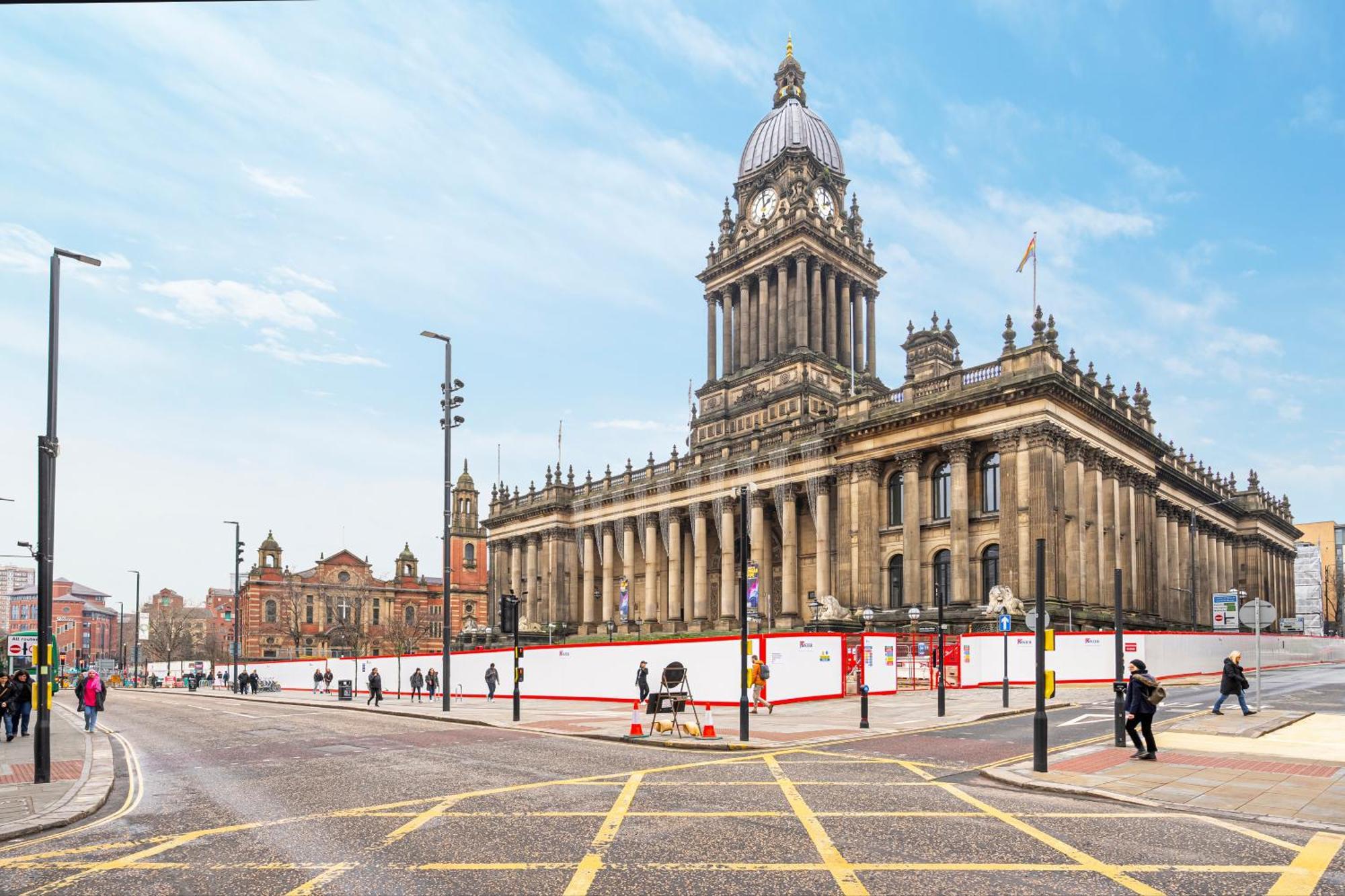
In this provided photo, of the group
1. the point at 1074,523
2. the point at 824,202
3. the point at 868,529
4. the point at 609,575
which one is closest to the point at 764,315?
the point at 824,202

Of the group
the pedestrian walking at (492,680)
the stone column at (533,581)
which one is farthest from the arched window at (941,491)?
the stone column at (533,581)

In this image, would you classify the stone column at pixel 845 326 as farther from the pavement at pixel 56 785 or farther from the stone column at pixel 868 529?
the pavement at pixel 56 785

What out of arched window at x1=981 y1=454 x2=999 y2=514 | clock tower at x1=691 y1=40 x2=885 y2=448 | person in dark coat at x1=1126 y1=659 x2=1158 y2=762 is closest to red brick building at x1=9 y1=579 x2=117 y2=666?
clock tower at x1=691 y1=40 x2=885 y2=448

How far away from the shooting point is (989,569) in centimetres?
5134

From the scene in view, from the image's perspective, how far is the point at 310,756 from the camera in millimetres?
18688

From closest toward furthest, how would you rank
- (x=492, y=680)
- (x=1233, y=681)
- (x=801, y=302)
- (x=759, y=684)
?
(x=1233, y=681) < (x=759, y=684) < (x=492, y=680) < (x=801, y=302)

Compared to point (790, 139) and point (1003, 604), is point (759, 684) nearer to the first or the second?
point (1003, 604)

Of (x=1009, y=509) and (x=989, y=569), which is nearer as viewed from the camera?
(x=1009, y=509)

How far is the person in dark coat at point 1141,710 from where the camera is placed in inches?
648

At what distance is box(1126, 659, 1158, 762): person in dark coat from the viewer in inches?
648

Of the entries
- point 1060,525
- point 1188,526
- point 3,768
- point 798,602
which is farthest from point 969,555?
point 3,768

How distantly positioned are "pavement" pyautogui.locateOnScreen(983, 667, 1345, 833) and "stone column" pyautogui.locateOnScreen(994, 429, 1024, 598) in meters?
24.7

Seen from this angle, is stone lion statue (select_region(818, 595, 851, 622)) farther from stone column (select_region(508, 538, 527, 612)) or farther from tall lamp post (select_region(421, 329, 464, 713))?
stone column (select_region(508, 538, 527, 612))

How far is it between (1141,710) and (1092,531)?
36604mm
